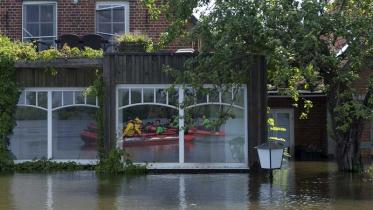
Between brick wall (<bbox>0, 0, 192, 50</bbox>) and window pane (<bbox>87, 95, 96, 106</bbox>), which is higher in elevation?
brick wall (<bbox>0, 0, 192, 50</bbox>)

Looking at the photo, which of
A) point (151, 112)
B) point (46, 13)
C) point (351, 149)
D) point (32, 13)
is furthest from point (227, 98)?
point (32, 13)

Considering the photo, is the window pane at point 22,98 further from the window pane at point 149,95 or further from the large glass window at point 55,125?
the window pane at point 149,95

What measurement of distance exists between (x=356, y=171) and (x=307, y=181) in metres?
2.05

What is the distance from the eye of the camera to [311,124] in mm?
24031

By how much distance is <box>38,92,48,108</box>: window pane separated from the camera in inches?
699

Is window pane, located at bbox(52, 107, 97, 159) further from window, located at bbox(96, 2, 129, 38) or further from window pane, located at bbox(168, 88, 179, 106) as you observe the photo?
window, located at bbox(96, 2, 129, 38)

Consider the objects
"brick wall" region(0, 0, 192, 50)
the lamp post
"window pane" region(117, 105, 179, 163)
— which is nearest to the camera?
the lamp post

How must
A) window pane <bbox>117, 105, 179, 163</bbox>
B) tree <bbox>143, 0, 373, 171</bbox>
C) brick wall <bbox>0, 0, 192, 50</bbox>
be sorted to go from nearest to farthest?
tree <bbox>143, 0, 373, 171</bbox>, window pane <bbox>117, 105, 179, 163</bbox>, brick wall <bbox>0, 0, 192, 50</bbox>

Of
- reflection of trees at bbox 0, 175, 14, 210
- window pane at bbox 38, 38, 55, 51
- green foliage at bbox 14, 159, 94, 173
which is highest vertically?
window pane at bbox 38, 38, 55, 51

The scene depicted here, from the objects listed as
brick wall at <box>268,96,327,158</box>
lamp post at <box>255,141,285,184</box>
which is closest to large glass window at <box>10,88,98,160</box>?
lamp post at <box>255,141,285,184</box>

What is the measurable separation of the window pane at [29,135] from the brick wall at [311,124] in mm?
9477

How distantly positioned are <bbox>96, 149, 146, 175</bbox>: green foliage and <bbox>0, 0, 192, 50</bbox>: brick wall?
5.69 meters

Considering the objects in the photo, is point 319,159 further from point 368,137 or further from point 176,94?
point 176,94

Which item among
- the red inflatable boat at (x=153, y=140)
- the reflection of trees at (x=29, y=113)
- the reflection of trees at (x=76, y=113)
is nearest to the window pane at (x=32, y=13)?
the reflection of trees at (x=29, y=113)
